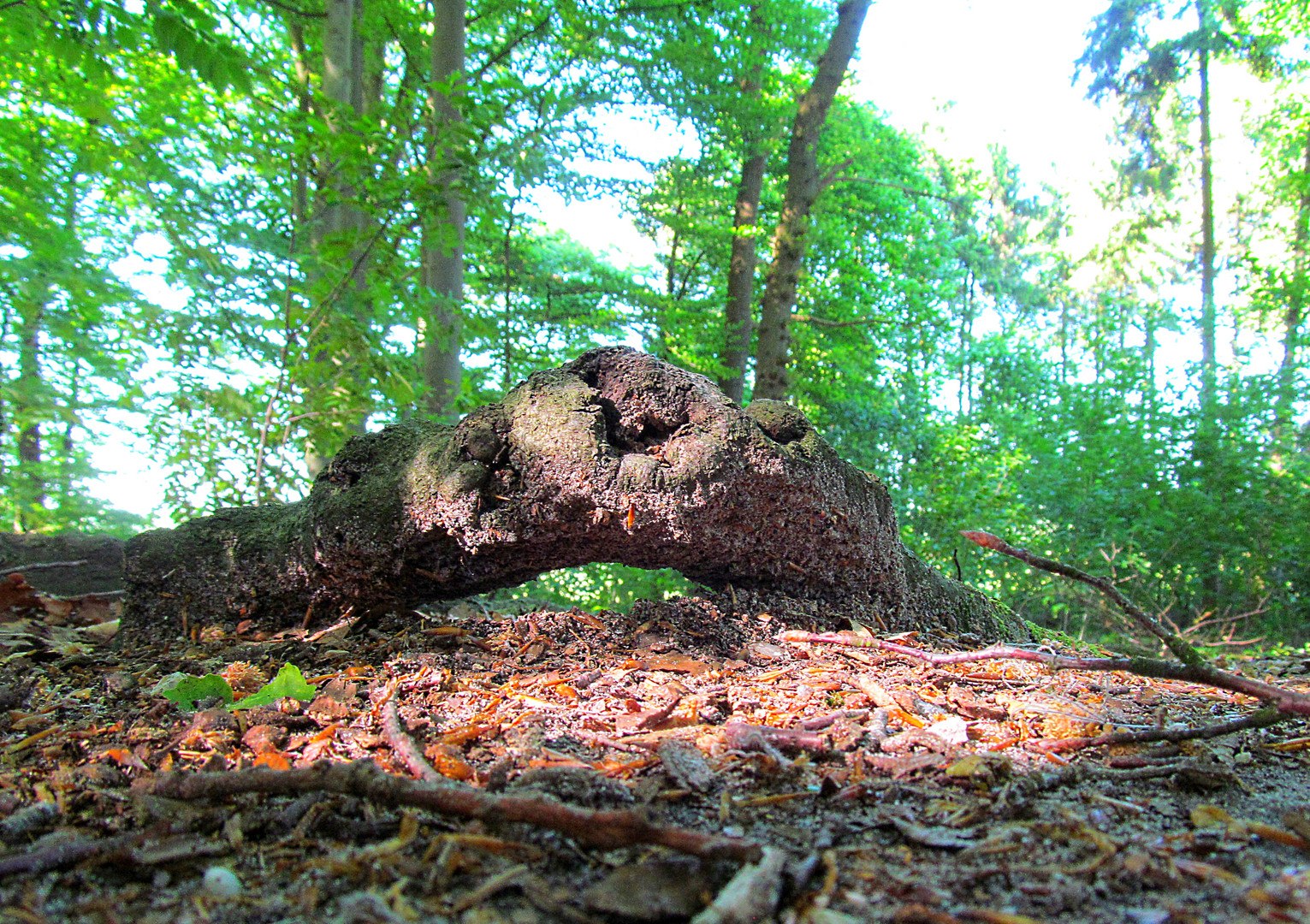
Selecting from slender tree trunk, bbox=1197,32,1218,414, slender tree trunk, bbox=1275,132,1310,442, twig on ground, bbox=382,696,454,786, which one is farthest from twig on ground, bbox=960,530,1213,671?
slender tree trunk, bbox=1197,32,1218,414

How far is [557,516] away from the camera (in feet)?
7.88

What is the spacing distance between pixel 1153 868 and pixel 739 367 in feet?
25.8

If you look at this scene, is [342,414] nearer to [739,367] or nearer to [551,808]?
[551,808]

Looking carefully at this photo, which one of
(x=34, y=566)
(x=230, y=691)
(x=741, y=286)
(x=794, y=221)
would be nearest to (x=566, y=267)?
(x=741, y=286)

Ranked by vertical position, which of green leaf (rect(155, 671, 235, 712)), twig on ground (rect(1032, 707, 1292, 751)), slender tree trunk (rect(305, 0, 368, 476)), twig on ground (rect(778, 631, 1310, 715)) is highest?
slender tree trunk (rect(305, 0, 368, 476))

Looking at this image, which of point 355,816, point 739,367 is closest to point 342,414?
point 355,816

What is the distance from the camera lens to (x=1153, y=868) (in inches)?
43.4

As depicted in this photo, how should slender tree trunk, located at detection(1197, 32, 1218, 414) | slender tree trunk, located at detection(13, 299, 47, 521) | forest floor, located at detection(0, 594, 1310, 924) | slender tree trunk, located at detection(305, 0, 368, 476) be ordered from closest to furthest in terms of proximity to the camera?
forest floor, located at detection(0, 594, 1310, 924), slender tree trunk, located at detection(305, 0, 368, 476), slender tree trunk, located at detection(13, 299, 47, 521), slender tree trunk, located at detection(1197, 32, 1218, 414)

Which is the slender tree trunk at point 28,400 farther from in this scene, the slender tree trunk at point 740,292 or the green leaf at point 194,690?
the slender tree trunk at point 740,292

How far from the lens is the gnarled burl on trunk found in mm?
2406

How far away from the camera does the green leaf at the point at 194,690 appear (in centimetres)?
192

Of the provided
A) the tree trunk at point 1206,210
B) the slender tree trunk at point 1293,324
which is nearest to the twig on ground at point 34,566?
the slender tree trunk at point 1293,324

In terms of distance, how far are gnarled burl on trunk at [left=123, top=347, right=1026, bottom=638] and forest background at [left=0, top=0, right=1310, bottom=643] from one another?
1015 mm

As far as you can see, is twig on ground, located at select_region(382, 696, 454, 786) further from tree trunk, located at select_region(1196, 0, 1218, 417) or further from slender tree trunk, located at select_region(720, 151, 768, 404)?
tree trunk, located at select_region(1196, 0, 1218, 417)
